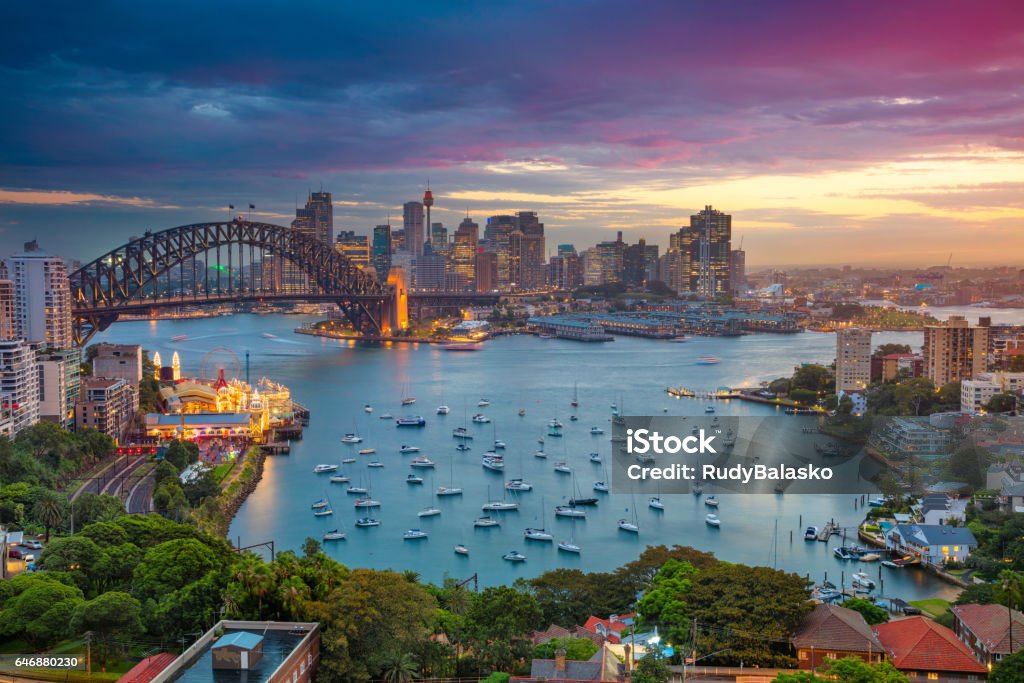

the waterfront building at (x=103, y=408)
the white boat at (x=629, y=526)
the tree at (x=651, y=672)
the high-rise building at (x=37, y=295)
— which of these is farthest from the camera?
the high-rise building at (x=37, y=295)

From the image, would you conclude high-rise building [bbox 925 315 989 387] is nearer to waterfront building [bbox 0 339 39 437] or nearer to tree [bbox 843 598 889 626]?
tree [bbox 843 598 889 626]

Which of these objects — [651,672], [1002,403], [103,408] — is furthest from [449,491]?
[1002,403]

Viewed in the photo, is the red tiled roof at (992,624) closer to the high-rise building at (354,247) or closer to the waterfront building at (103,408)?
the waterfront building at (103,408)

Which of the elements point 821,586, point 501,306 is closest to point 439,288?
point 501,306

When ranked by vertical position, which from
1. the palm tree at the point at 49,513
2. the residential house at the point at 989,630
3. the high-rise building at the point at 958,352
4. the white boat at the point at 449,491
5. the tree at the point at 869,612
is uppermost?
the high-rise building at the point at 958,352

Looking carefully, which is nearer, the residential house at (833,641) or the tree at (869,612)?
the residential house at (833,641)

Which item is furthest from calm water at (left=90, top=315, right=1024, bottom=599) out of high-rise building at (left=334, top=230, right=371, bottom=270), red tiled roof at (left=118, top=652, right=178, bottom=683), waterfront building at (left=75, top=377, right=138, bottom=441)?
high-rise building at (left=334, top=230, right=371, bottom=270)

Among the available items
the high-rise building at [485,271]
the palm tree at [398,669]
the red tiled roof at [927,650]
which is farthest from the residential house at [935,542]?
the high-rise building at [485,271]
